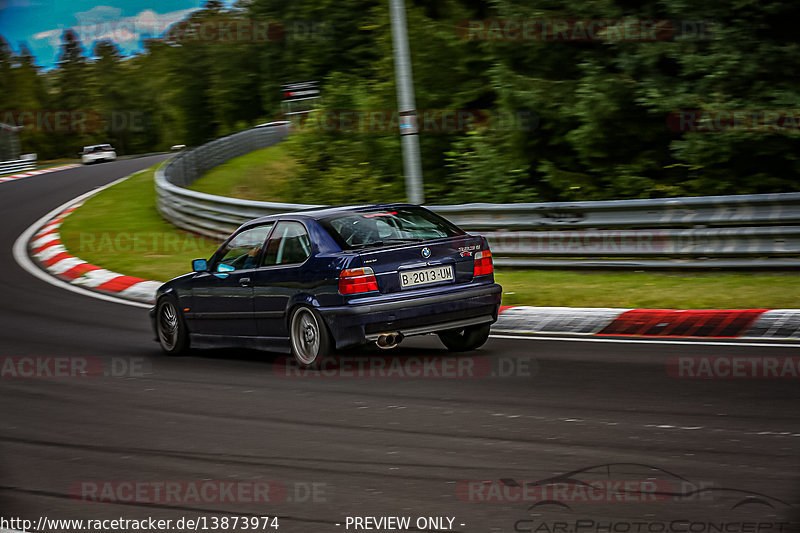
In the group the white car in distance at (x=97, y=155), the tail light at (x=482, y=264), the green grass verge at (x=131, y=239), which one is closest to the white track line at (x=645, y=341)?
the tail light at (x=482, y=264)

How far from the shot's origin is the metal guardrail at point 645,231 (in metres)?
11.3

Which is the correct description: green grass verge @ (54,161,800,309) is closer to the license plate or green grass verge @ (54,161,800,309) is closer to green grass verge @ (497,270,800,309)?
green grass verge @ (497,270,800,309)

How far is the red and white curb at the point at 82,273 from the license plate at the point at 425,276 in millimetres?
6539

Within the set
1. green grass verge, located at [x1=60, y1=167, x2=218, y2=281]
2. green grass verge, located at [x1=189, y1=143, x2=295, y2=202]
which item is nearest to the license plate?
green grass verge, located at [x1=60, y1=167, x2=218, y2=281]

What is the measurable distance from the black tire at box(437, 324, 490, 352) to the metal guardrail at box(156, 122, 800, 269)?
4062 mm

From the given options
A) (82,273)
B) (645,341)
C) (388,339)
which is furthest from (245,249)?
(82,273)

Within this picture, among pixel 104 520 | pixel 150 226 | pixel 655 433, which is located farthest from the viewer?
pixel 150 226

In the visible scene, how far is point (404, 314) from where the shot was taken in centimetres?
782

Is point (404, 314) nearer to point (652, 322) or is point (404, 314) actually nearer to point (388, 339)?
point (388, 339)

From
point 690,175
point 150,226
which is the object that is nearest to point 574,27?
point 690,175

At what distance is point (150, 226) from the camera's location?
2159 cm

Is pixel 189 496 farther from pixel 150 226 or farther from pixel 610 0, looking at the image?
pixel 150 226

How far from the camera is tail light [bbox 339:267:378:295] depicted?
25.4 ft

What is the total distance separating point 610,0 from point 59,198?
19.4 m
